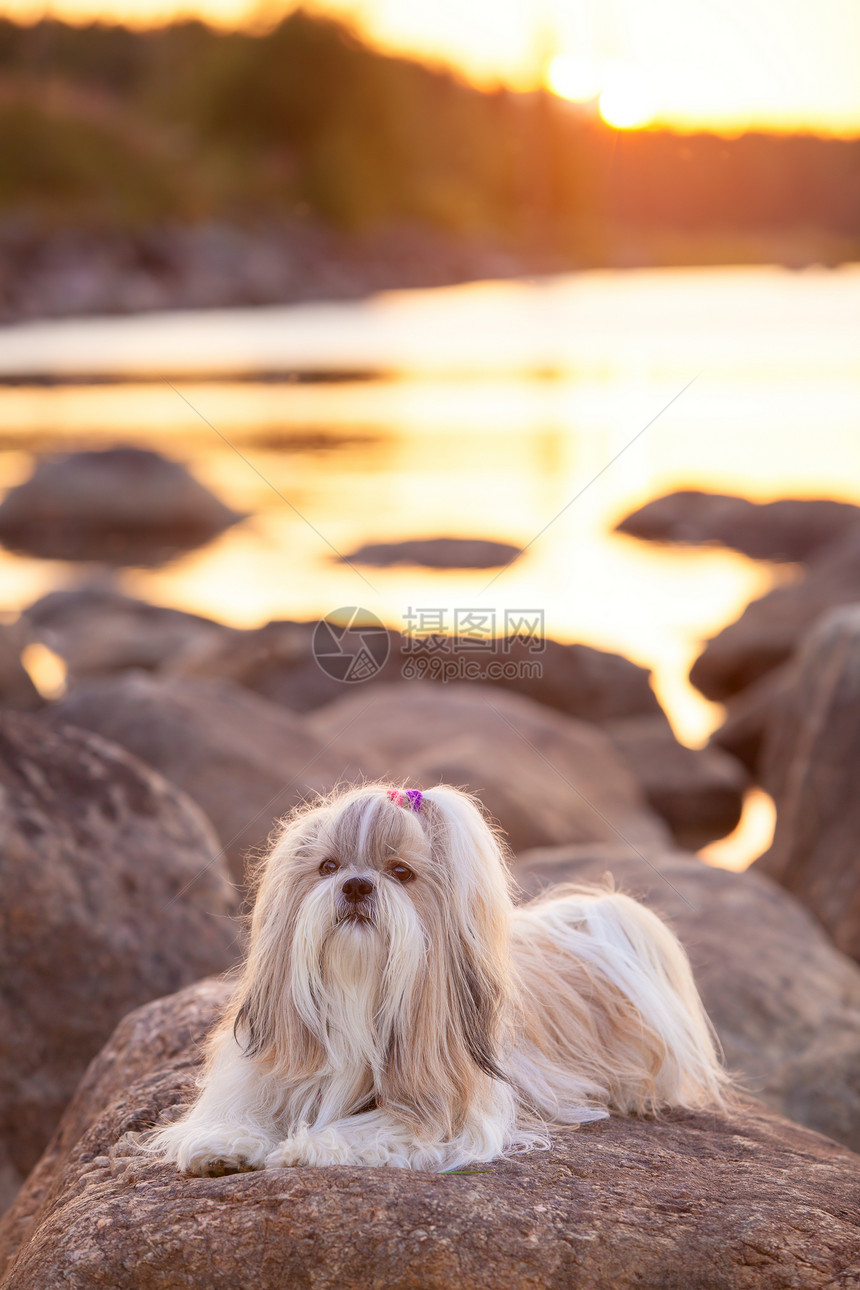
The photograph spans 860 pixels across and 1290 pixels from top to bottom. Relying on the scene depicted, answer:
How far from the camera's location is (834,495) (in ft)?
74.2

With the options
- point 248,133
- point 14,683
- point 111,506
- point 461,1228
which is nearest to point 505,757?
point 14,683

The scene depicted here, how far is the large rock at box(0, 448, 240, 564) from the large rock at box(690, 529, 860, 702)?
38.7 feet

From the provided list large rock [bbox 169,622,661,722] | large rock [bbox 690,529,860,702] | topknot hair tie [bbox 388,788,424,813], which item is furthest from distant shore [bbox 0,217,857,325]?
topknot hair tie [bbox 388,788,424,813]

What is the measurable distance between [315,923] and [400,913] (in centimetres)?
19

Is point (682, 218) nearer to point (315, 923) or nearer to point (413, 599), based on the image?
point (413, 599)

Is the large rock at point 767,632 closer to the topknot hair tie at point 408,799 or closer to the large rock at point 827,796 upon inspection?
the large rock at point 827,796

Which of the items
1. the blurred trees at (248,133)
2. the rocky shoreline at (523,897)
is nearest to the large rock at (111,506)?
the rocky shoreline at (523,897)

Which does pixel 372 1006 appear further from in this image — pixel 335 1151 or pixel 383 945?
pixel 335 1151

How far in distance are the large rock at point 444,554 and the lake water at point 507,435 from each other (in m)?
0.33

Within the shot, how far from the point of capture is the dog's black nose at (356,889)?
305 cm

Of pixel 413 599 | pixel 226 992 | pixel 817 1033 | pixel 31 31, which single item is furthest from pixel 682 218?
pixel 31 31

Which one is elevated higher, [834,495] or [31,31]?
[31,31]

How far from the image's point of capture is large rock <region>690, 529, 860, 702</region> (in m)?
13.3

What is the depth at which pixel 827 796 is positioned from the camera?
758cm
